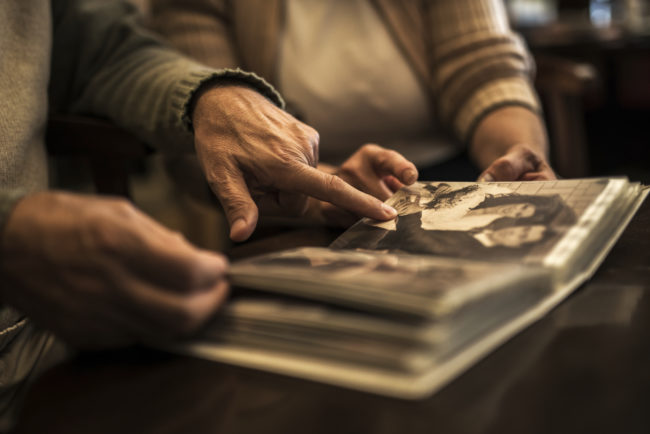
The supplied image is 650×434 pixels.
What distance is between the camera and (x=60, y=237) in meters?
0.33

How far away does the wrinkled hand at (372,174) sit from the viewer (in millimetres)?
659

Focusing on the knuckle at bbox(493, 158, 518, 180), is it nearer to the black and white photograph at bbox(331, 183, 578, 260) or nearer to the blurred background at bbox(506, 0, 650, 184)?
the black and white photograph at bbox(331, 183, 578, 260)

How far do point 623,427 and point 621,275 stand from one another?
0.72 feet

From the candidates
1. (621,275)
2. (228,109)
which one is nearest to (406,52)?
(228,109)

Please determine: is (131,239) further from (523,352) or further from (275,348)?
(523,352)

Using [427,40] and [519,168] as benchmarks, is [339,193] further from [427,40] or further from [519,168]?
[427,40]

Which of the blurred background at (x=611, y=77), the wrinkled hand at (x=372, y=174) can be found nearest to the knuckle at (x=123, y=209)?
the wrinkled hand at (x=372, y=174)

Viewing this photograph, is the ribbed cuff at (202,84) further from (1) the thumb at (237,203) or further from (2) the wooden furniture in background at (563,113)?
(2) the wooden furniture in background at (563,113)

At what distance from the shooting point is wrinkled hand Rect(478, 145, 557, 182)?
677mm

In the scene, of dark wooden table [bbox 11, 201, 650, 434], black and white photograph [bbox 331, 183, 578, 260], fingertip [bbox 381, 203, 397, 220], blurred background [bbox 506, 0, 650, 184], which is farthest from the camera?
blurred background [bbox 506, 0, 650, 184]

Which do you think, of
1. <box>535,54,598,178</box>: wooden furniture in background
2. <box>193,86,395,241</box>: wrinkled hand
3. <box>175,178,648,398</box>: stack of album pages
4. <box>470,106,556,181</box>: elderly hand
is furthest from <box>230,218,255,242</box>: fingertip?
<box>535,54,598,178</box>: wooden furniture in background

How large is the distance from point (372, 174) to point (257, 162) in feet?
0.53

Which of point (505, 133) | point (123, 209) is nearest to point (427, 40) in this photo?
point (505, 133)

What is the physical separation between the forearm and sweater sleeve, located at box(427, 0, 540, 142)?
0.06 feet
